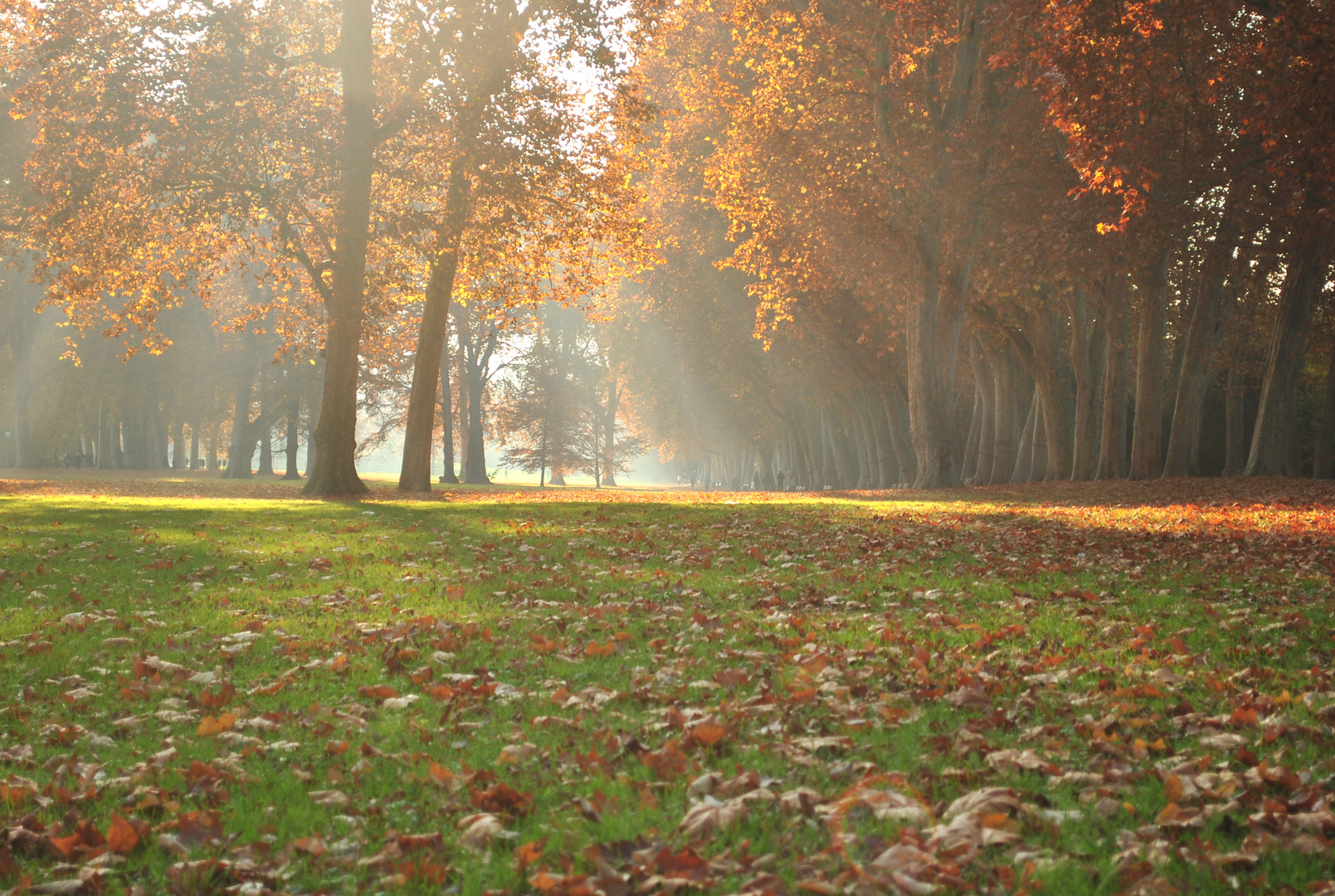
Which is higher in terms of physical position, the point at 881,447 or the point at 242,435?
the point at 242,435

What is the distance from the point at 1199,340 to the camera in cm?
2448

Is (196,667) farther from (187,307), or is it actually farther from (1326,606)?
(187,307)

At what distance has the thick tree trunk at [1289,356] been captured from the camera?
2300cm

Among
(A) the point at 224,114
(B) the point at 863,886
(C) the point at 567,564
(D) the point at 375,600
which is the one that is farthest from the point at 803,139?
(B) the point at 863,886

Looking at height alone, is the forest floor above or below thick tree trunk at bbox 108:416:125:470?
below

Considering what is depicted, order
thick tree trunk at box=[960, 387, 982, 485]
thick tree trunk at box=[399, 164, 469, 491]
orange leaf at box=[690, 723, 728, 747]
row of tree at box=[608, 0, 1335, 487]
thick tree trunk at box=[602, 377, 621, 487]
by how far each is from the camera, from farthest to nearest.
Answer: thick tree trunk at box=[602, 377, 621, 487], thick tree trunk at box=[960, 387, 982, 485], thick tree trunk at box=[399, 164, 469, 491], row of tree at box=[608, 0, 1335, 487], orange leaf at box=[690, 723, 728, 747]

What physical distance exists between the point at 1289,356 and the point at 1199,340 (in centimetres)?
197

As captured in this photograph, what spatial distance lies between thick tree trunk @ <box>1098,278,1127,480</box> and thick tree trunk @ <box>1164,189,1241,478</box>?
1.31m

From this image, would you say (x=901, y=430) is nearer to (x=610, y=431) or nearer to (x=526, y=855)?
(x=526, y=855)

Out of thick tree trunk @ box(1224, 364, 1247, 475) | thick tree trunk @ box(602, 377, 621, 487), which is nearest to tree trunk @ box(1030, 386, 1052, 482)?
thick tree trunk @ box(1224, 364, 1247, 475)

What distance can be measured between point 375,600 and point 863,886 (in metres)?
6.22

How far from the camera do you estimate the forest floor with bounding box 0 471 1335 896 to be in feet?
11.0

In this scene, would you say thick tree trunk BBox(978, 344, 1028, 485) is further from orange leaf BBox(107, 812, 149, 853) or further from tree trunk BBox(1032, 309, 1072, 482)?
orange leaf BBox(107, 812, 149, 853)

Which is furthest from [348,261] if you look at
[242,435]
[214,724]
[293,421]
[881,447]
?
[293,421]
